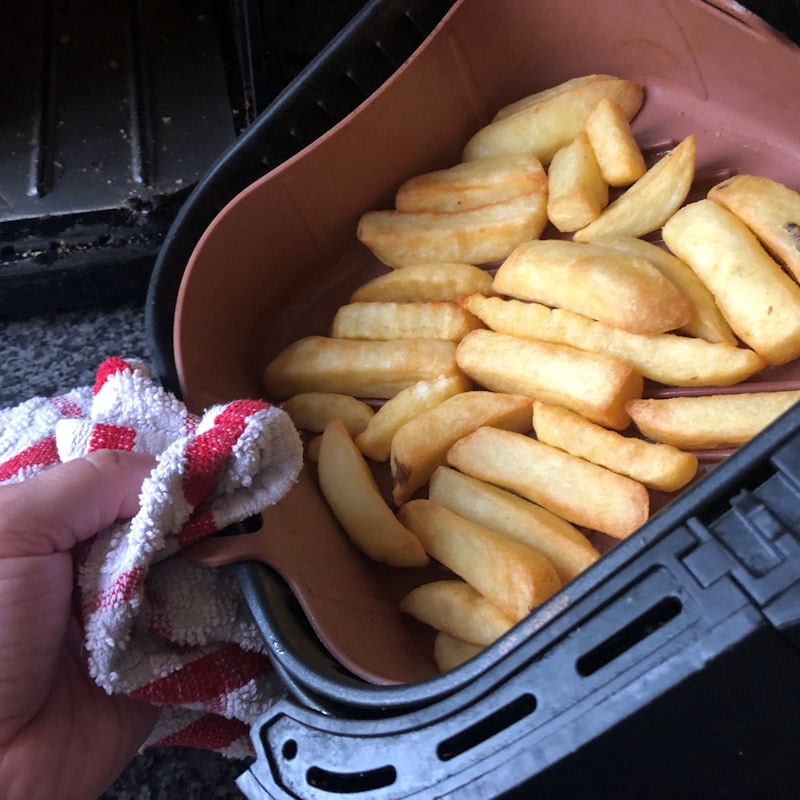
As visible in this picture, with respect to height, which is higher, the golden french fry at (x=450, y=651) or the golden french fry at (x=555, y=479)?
the golden french fry at (x=555, y=479)

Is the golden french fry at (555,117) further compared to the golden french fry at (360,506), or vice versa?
the golden french fry at (555,117)

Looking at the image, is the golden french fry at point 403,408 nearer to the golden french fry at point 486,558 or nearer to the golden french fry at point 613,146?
the golden french fry at point 486,558

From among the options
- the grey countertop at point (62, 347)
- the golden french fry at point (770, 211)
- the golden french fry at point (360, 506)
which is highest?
the golden french fry at point (770, 211)

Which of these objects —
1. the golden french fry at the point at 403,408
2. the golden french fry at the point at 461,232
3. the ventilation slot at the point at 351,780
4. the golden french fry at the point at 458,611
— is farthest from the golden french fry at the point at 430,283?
the ventilation slot at the point at 351,780

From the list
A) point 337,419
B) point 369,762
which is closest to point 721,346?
point 337,419

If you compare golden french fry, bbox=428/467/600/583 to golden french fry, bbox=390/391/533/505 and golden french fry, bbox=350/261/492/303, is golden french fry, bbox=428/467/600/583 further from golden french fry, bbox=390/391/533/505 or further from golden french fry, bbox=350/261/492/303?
golden french fry, bbox=350/261/492/303

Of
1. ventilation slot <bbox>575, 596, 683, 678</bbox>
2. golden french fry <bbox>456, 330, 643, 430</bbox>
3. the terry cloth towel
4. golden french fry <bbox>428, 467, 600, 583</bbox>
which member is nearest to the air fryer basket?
ventilation slot <bbox>575, 596, 683, 678</bbox>
